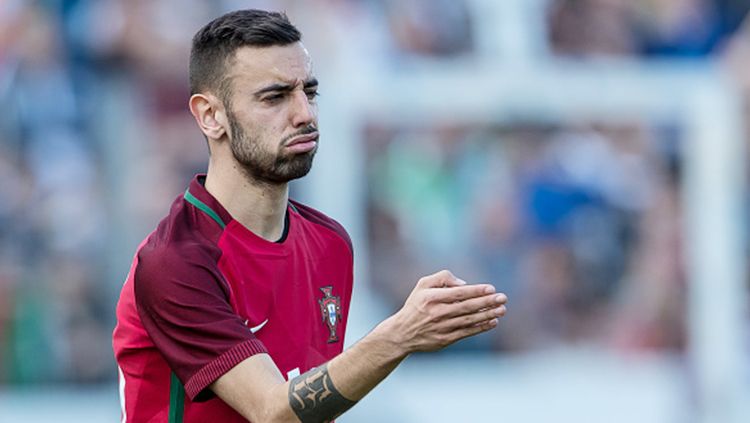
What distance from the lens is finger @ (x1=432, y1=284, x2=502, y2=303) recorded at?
330 cm

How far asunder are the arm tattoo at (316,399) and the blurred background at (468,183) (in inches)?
224

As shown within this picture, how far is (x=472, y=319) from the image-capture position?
3328 mm

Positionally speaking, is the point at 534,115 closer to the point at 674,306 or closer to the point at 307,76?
the point at 674,306

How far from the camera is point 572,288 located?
32.9 feet

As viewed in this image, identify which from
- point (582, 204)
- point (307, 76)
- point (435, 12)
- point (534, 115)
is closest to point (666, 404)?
point (582, 204)

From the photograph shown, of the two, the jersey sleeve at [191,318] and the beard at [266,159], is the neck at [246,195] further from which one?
the jersey sleeve at [191,318]

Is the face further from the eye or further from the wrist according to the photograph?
the wrist

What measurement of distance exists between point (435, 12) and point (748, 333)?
3531 millimetres

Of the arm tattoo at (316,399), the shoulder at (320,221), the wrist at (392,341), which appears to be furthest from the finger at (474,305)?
the shoulder at (320,221)

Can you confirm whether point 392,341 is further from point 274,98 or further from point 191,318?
point 274,98

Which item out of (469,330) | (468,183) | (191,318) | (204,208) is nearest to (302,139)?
(204,208)

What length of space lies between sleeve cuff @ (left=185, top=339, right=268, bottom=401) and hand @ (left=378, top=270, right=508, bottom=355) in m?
0.45

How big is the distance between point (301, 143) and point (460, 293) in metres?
0.89

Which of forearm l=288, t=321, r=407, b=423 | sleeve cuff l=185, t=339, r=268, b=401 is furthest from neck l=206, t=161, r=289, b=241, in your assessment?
forearm l=288, t=321, r=407, b=423
